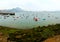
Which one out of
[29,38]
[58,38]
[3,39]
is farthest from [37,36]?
[3,39]

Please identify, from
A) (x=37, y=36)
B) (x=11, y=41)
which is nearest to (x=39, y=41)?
(x=37, y=36)

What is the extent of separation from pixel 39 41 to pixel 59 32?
477cm

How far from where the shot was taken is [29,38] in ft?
69.0

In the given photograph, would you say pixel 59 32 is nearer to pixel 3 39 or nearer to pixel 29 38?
pixel 29 38

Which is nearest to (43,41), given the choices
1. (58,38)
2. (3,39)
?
(58,38)

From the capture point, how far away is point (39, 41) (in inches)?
787

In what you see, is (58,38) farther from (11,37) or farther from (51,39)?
(11,37)

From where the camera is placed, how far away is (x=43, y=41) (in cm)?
2002

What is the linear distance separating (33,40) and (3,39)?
15.9ft

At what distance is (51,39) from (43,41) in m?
0.96

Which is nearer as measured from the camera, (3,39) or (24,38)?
(24,38)

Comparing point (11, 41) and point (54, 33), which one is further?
point (54, 33)

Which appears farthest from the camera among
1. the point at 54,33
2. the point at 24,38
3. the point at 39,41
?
Answer: the point at 54,33

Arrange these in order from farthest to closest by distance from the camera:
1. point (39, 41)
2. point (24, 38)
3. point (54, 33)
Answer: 1. point (54, 33)
2. point (24, 38)
3. point (39, 41)
